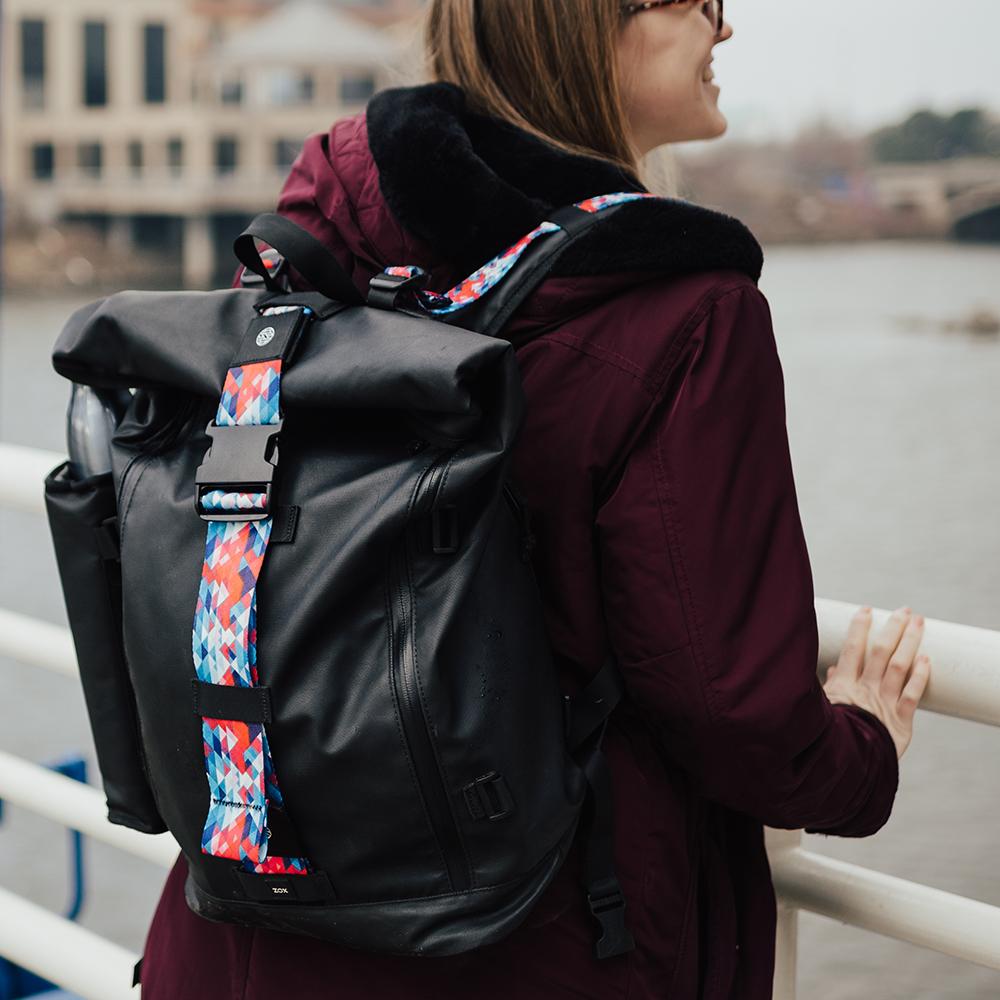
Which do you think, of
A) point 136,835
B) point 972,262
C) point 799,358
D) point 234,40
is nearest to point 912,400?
point 799,358

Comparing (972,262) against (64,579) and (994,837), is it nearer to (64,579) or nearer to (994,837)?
(994,837)

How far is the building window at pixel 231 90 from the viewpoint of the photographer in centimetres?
1867

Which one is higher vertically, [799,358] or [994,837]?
[994,837]

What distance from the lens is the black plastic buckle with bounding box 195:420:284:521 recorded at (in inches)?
25.9

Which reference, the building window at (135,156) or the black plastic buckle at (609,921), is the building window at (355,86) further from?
the black plastic buckle at (609,921)

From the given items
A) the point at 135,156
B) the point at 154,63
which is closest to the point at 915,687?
the point at 135,156

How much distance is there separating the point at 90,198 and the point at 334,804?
18.2 meters

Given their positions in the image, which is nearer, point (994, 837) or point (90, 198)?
point (994, 837)

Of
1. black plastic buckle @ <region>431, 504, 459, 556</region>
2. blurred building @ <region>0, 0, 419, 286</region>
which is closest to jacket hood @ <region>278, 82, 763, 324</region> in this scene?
black plastic buckle @ <region>431, 504, 459, 556</region>

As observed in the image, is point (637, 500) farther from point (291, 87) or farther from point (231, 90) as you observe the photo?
point (231, 90)

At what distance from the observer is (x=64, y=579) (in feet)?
2.60

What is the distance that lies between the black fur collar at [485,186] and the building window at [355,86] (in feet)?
58.6

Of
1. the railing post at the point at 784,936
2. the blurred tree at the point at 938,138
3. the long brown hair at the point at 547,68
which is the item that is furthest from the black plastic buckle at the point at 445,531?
the blurred tree at the point at 938,138

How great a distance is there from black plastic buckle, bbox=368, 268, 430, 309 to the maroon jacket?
1.6 inches
